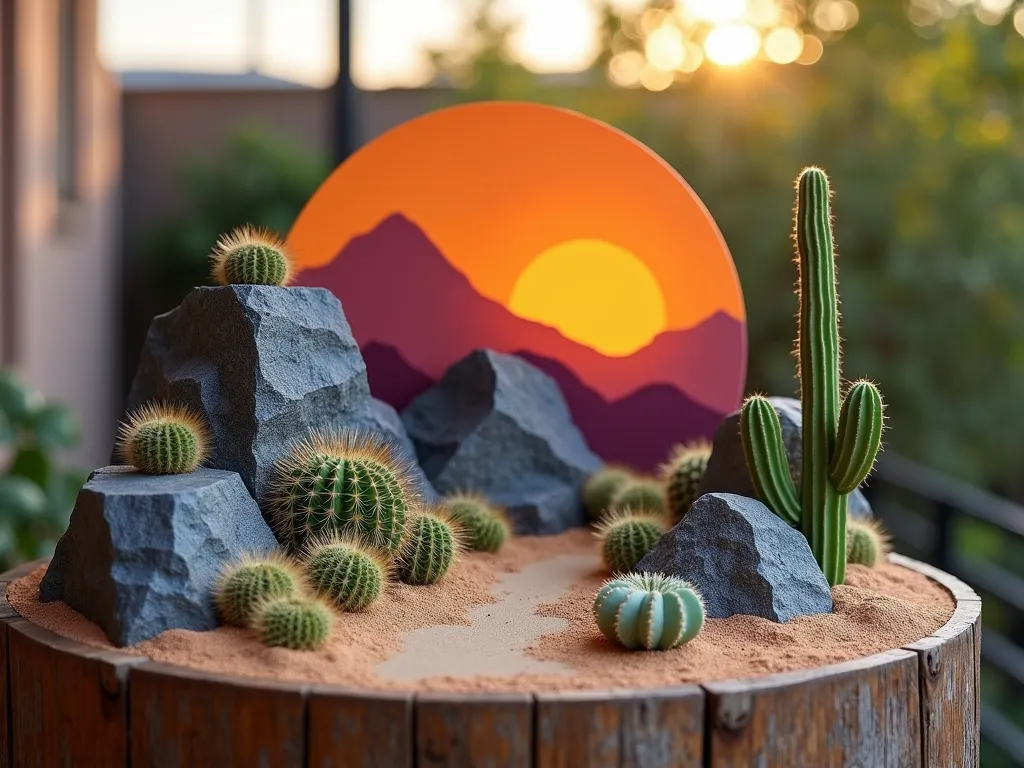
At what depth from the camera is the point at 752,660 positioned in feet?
5.59

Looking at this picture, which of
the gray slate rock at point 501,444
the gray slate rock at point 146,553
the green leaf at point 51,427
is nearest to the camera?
the gray slate rock at point 146,553

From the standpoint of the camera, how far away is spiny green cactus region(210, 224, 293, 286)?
227cm

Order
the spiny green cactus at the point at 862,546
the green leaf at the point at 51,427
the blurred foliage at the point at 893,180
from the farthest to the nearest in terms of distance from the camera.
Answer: the blurred foliage at the point at 893,180, the green leaf at the point at 51,427, the spiny green cactus at the point at 862,546

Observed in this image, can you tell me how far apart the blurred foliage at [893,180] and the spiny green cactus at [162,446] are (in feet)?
23.0

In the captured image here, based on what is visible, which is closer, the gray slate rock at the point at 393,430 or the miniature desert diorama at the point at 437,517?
the miniature desert diorama at the point at 437,517

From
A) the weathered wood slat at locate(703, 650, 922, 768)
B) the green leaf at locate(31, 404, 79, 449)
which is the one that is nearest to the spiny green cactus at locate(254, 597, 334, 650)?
the weathered wood slat at locate(703, 650, 922, 768)

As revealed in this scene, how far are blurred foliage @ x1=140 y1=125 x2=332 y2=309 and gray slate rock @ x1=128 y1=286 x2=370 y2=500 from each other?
19.9ft

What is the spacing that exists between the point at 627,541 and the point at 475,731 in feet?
2.90

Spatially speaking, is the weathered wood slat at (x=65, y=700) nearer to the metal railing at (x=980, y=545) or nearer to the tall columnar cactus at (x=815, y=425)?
the tall columnar cactus at (x=815, y=425)

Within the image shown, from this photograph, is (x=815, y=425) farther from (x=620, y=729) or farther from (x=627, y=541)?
(x=620, y=729)

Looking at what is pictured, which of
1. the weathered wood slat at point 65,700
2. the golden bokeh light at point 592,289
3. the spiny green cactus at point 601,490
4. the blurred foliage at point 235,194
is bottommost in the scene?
the weathered wood slat at point 65,700

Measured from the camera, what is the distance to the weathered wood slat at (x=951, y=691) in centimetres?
174

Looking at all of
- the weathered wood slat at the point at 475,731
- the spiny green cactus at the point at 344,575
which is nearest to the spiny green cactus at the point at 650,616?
the weathered wood slat at the point at 475,731

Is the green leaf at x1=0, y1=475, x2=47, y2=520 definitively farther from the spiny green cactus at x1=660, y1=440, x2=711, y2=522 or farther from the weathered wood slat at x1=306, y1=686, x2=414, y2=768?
the weathered wood slat at x1=306, y1=686, x2=414, y2=768
